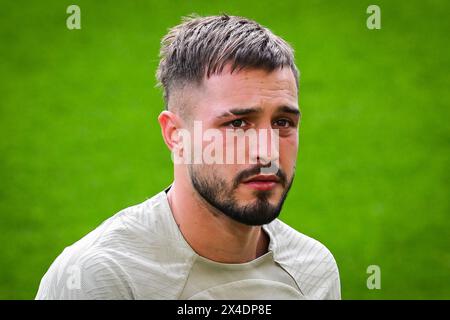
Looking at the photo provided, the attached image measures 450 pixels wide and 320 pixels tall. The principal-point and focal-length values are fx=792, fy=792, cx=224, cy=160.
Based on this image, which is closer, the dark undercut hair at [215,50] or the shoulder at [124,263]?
the shoulder at [124,263]

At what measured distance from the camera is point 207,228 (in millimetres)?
3670

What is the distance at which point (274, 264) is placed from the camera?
3900 mm

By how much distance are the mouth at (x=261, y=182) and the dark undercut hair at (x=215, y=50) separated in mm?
494

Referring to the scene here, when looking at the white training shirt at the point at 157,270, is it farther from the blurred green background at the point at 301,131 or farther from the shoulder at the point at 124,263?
the blurred green background at the point at 301,131

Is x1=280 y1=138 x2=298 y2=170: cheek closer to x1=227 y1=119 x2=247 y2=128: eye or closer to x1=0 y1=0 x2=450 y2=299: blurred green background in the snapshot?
x1=227 y1=119 x2=247 y2=128: eye

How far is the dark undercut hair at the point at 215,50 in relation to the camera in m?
3.59

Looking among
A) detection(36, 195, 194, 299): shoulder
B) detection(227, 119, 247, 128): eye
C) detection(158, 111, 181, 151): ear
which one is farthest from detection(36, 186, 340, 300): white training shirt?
detection(227, 119, 247, 128): eye

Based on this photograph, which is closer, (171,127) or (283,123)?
(283,123)

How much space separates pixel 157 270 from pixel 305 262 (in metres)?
0.87

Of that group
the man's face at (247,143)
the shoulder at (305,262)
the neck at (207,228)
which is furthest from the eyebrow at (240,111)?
the shoulder at (305,262)

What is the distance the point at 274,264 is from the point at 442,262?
599 cm

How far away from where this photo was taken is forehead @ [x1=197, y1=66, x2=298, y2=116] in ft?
11.5

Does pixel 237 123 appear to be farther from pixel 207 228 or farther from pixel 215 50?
pixel 207 228

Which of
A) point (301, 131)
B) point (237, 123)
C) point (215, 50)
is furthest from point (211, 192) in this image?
point (301, 131)
